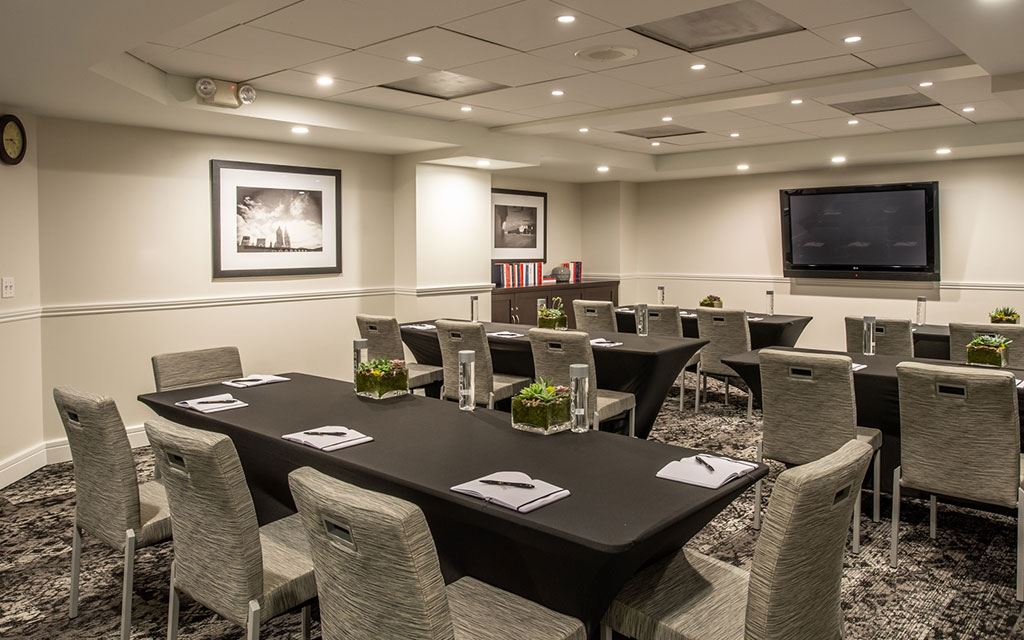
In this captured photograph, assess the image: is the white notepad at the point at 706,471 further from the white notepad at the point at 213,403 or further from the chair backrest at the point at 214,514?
Result: the white notepad at the point at 213,403

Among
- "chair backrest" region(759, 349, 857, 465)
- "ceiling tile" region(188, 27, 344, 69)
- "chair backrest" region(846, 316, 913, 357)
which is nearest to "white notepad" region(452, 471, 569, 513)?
"chair backrest" region(759, 349, 857, 465)

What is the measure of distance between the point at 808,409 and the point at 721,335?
2623 mm

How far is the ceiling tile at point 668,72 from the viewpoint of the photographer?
4.56 m

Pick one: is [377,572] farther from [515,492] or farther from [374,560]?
[515,492]

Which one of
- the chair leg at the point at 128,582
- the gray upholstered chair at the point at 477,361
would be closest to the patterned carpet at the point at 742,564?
the chair leg at the point at 128,582

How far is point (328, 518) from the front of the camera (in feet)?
5.42

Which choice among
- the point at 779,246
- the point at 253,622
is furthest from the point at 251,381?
the point at 779,246

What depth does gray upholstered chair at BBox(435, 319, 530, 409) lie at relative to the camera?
15.3 feet

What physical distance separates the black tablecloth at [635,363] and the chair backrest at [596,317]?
93cm

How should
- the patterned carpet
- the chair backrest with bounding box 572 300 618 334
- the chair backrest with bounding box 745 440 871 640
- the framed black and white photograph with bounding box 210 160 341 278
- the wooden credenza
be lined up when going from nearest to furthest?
the chair backrest with bounding box 745 440 871 640, the patterned carpet, the framed black and white photograph with bounding box 210 160 341 278, the chair backrest with bounding box 572 300 618 334, the wooden credenza

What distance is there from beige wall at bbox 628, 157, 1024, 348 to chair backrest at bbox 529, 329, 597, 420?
5.49 metres

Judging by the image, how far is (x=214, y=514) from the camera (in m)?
2.08

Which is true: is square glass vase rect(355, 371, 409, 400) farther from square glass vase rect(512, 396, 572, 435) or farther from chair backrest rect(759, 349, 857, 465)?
chair backrest rect(759, 349, 857, 465)

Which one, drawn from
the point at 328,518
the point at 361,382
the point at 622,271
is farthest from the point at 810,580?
the point at 622,271
